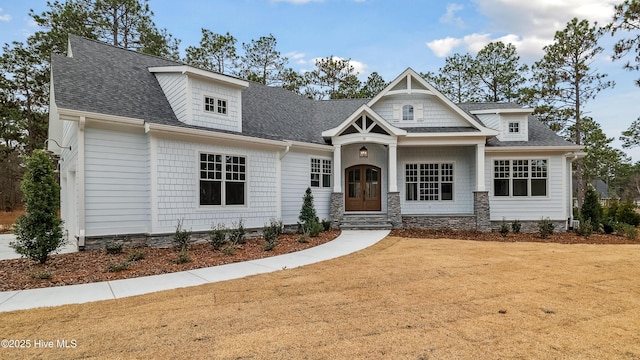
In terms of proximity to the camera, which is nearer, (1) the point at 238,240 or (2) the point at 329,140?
(1) the point at 238,240

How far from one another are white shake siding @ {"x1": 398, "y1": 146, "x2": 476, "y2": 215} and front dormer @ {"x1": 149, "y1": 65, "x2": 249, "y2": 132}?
7.37 meters

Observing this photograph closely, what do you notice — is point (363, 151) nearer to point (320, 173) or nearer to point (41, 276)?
point (320, 173)

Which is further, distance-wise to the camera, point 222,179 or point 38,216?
point 222,179

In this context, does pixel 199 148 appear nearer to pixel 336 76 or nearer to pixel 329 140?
pixel 329 140

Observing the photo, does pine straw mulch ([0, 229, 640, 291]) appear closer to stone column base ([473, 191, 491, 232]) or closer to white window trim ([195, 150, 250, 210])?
white window trim ([195, 150, 250, 210])

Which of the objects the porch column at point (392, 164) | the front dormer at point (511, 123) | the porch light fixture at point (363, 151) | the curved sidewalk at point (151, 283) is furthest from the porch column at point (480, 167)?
the curved sidewalk at point (151, 283)

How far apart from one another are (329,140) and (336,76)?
15.1 m

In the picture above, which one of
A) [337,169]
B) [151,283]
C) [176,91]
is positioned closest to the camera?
[151,283]

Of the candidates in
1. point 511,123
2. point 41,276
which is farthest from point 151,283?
point 511,123

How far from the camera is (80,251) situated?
8.20 meters

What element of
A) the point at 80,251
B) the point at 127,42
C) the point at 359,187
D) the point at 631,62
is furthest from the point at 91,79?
the point at 631,62

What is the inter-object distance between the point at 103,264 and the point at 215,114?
5.47 m

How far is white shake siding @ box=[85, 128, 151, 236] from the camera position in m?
8.30

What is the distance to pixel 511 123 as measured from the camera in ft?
48.7
